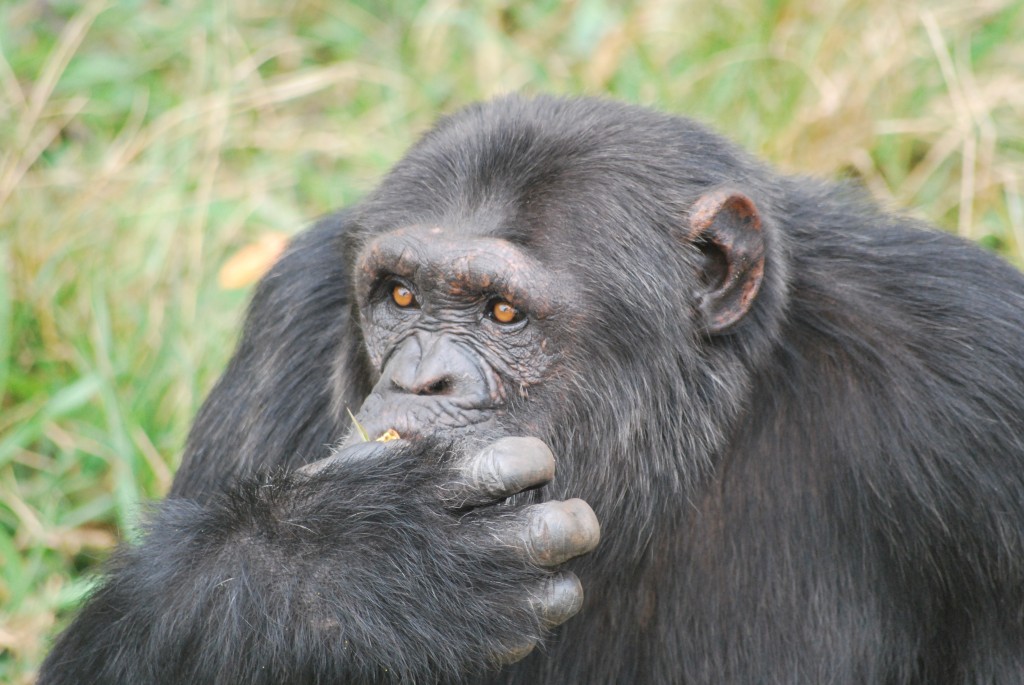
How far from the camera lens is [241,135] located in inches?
340

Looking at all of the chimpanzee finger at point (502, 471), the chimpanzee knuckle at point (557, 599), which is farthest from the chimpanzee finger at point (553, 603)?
the chimpanzee finger at point (502, 471)

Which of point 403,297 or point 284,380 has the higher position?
point 403,297

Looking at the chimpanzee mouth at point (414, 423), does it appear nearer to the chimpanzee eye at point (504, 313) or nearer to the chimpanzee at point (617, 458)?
the chimpanzee at point (617, 458)

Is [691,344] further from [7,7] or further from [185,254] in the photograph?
[7,7]

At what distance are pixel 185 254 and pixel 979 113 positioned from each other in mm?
4589

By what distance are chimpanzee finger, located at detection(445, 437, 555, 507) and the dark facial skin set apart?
0.72 feet

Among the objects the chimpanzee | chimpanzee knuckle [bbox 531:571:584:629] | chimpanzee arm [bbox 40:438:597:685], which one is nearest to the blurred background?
the chimpanzee

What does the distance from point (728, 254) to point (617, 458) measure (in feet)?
2.56

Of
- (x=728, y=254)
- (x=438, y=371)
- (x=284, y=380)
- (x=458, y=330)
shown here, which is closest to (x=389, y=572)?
(x=438, y=371)

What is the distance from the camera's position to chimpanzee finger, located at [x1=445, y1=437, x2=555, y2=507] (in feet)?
12.9

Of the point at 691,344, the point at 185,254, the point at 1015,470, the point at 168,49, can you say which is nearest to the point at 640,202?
the point at 691,344

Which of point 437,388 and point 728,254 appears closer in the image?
point 437,388

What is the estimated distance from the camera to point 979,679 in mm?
4539

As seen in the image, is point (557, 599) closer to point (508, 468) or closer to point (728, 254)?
point (508, 468)
